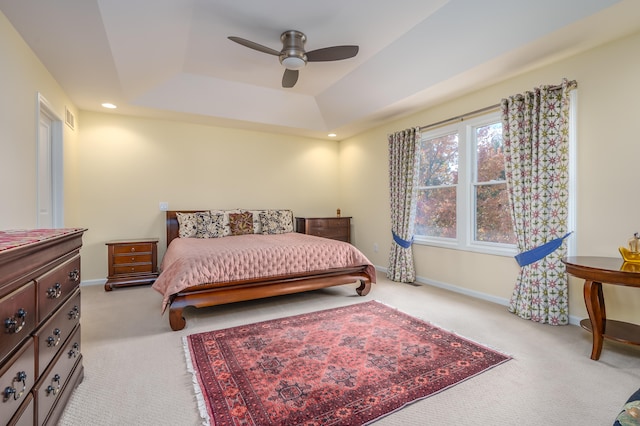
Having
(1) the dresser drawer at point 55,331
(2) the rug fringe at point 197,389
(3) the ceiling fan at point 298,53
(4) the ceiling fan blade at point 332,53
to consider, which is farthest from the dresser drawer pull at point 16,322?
(4) the ceiling fan blade at point 332,53

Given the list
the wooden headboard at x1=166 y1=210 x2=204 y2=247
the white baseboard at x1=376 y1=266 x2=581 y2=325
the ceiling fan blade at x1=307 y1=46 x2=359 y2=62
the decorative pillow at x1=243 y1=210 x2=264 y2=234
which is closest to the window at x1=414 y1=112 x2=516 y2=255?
the white baseboard at x1=376 y1=266 x2=581 y2=325

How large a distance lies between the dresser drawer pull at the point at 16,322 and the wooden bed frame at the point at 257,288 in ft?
5.49

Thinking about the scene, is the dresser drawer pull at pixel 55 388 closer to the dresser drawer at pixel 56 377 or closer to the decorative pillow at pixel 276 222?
the dresser drawer at pixel 56 377

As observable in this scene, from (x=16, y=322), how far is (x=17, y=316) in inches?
0.9

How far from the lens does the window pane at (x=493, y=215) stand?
346cm

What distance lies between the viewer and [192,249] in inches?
133

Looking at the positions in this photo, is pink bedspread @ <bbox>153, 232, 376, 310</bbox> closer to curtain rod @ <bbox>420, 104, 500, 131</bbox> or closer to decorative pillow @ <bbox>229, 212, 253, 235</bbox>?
decorative pillow @ <bbox>229, 212, 253, 235</bbox>

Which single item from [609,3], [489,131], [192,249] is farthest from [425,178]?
[192,249]

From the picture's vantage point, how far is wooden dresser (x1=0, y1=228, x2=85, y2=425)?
1038mm

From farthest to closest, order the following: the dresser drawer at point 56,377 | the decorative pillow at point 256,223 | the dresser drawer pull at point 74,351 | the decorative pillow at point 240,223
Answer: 1. the decorative pillow at point 256,223
2. the decorative pillow at point 240,223
3. the dresser drawer pull at point 74,351
4. the dresser drawer at point 56,377

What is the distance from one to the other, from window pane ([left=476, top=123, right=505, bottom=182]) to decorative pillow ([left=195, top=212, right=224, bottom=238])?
143 inches

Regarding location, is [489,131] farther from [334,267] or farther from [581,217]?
[334,267]

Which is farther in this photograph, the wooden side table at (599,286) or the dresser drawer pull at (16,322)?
the wooden side table at (599,286)

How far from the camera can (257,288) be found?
3.21m
